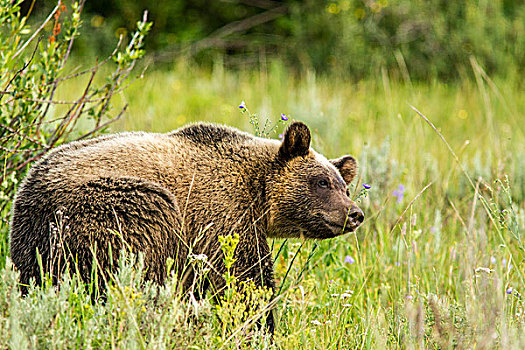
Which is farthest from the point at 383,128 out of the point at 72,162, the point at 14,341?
the point at 14,341

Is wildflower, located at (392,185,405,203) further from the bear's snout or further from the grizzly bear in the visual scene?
the bear's snout

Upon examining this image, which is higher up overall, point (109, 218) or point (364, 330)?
point (109, 218)

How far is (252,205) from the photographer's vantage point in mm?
3787

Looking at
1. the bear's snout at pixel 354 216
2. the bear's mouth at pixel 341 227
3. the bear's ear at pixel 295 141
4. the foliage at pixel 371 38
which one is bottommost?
the bear's mouth at pixel 341 227

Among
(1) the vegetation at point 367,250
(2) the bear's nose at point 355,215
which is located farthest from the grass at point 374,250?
(2) the bear's nose at point 355,215

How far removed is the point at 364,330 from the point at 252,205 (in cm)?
92

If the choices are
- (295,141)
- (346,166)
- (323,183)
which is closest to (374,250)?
(346,166)

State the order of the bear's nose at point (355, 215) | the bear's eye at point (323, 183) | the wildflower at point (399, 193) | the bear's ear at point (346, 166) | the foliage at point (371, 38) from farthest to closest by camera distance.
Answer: the foliage at point (371, 38) < the wildflower at point (399, 193) < the bear's ear at point (346, 166) < the bear's eye at point (323, 183) < the bear's nose at point (355, 215)

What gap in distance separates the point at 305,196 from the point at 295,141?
1.10 feet

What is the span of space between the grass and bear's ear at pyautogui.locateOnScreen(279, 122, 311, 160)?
1.92 ft

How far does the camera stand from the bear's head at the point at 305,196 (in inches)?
155

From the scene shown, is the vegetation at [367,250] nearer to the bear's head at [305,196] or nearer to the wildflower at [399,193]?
the wildflower at [399,193]

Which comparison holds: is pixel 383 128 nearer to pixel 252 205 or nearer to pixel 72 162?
pixel 252 205

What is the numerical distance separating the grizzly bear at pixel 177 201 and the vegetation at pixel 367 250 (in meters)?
0.13
